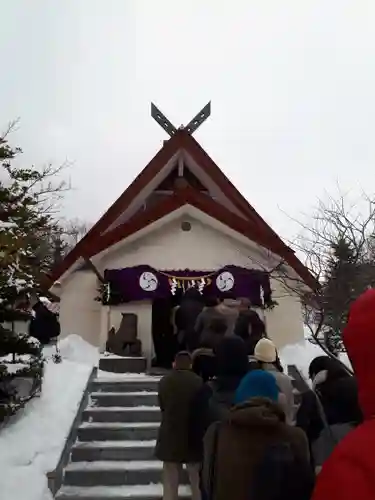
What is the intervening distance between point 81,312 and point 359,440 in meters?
12.6

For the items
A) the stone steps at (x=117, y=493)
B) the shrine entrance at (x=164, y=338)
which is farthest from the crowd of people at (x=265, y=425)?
the shrine entrance at (x=164, y=338)

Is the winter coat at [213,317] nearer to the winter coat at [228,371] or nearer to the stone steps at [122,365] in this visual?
the winter coat at [228,371]

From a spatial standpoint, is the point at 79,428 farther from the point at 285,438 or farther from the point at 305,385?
the point at 285,438

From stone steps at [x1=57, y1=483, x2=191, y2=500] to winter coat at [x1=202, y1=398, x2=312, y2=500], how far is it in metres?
3.98

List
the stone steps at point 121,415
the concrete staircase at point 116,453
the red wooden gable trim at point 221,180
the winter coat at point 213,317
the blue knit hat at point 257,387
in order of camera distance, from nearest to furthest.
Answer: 1. the blue knit hat at point 257,387
2. the concrete staircase at point 116,453
3. the winter coat at point 213,317
4. the stone steps at point 121,415
5. the red wooden gable trim at point 221,180

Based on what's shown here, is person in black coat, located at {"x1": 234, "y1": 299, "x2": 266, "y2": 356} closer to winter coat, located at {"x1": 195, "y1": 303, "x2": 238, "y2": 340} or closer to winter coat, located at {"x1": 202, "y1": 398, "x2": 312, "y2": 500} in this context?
winter coat, located at {"x1": 195, "y1": 303, "x2": 238, "y2": 340}

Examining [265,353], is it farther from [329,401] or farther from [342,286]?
[342,286]

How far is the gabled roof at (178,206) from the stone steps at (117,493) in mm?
6415

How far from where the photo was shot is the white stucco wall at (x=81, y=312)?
1361cm

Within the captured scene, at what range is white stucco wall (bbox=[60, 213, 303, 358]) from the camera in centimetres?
1310

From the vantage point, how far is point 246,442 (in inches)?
110

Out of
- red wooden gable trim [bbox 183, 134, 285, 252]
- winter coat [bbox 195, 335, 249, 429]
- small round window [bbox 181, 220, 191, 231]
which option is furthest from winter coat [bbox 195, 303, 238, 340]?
red wooden gable trim [bbox 183, 134, 285, 252]

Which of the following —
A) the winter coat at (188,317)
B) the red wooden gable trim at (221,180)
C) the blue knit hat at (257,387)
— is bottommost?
the blue knit hat at (257,387)

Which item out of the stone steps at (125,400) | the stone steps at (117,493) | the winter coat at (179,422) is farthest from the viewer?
the stone steps at (125,400)
